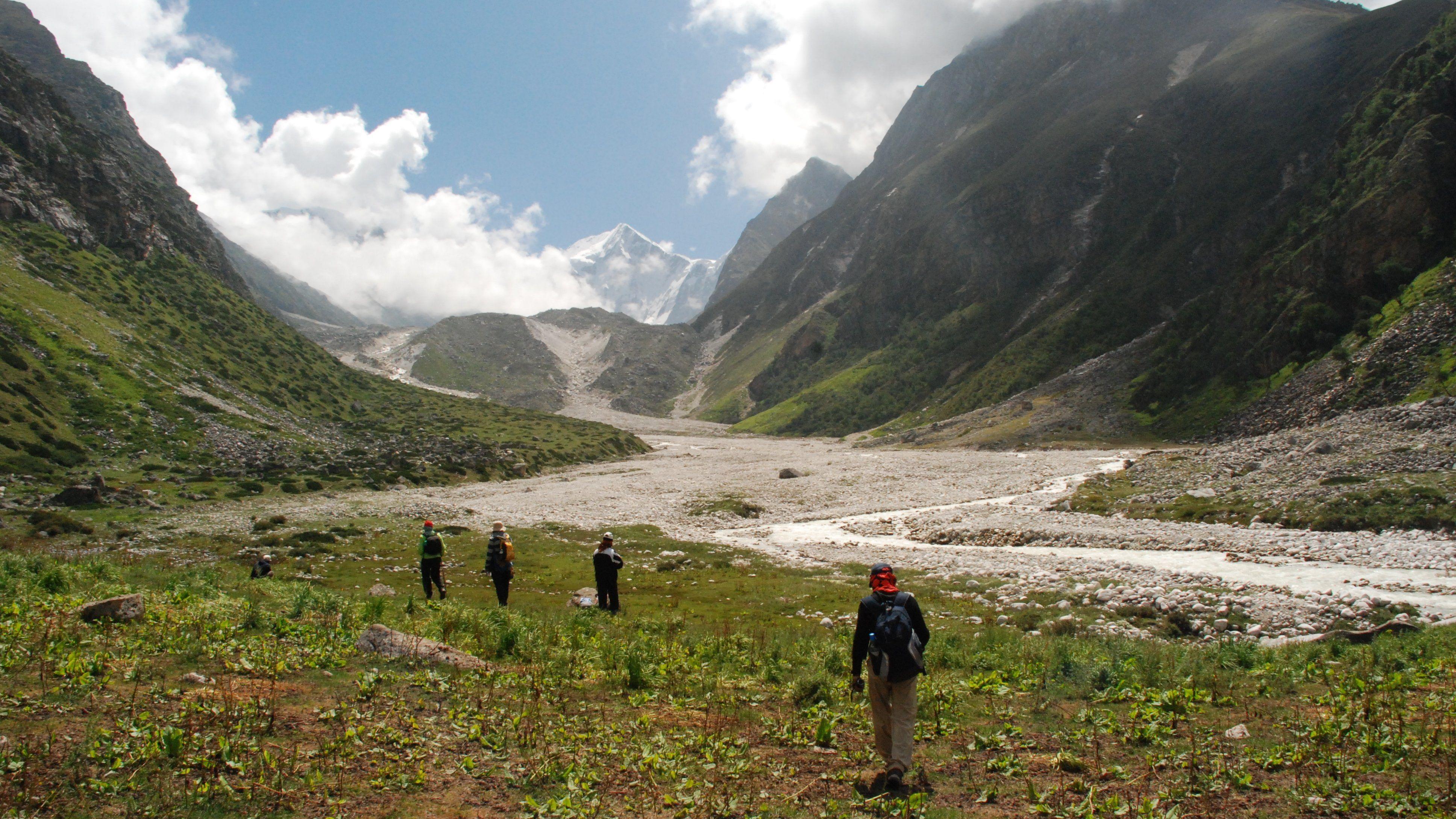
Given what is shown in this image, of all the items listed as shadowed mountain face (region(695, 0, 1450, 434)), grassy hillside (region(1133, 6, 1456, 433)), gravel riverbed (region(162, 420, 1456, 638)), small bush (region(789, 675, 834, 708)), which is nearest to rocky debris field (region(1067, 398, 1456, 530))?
gravel riverbed (region(162, 420, 1456, 638))

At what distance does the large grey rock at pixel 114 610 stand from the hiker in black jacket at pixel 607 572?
1042cm

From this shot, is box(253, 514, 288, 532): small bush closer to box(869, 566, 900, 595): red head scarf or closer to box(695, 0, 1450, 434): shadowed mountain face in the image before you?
box(869, 566, 900, 595): red head scarf

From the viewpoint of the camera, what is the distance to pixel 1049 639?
1638cm

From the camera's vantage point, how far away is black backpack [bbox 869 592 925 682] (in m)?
8.65

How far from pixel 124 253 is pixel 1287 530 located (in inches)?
5805

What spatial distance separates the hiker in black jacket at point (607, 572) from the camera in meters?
20.4

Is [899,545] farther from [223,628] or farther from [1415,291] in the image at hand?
[1415,291]

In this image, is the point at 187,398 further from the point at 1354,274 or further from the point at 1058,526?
the point at 1354,274

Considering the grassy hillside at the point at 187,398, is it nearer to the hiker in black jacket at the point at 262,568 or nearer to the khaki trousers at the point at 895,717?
the hiker in black jacket at the point at 262,568

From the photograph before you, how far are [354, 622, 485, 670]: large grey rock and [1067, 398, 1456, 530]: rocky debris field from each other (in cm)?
3224

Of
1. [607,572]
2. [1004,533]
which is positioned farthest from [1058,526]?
[607,572]

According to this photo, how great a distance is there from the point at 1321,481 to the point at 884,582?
3850 centimetres

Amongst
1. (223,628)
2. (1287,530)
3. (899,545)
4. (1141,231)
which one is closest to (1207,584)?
(1287,530)

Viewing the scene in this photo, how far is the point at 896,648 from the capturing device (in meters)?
8.69
